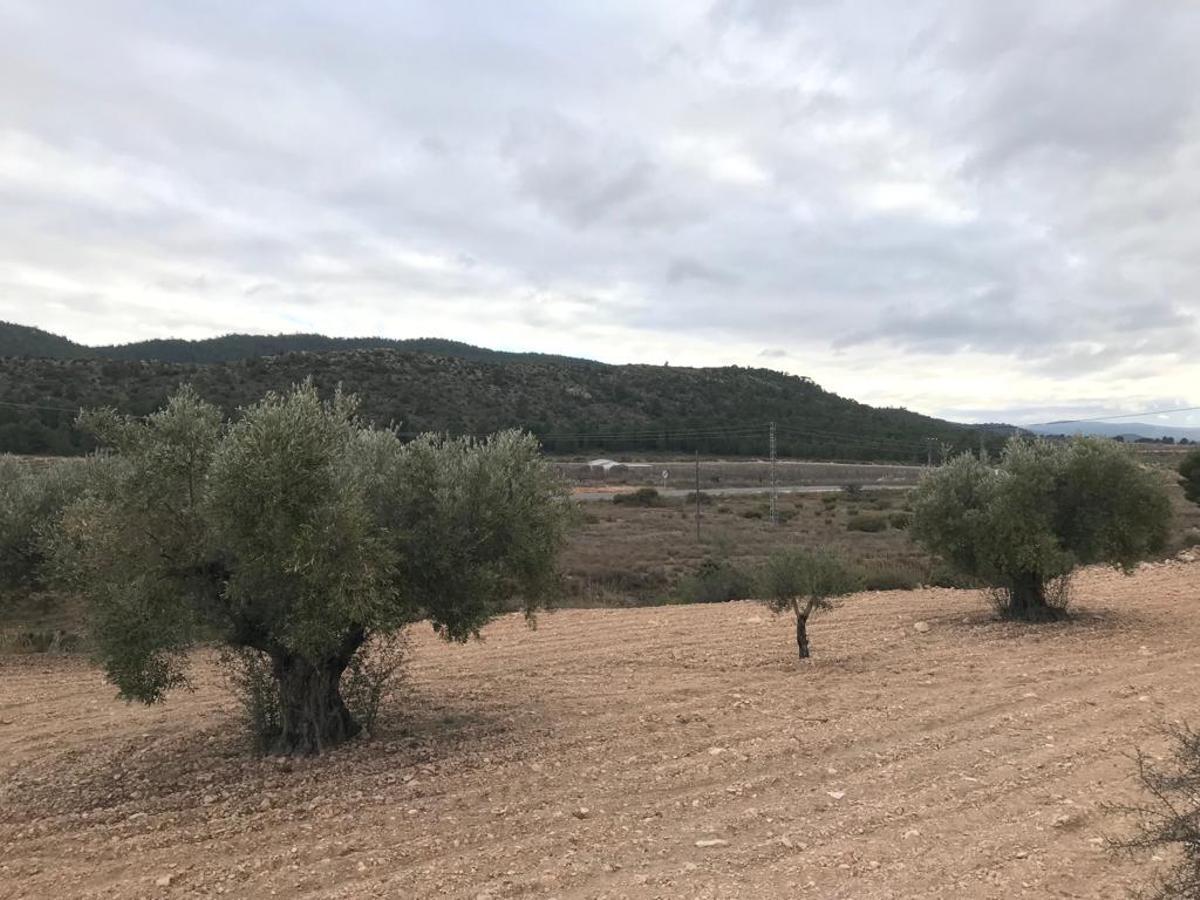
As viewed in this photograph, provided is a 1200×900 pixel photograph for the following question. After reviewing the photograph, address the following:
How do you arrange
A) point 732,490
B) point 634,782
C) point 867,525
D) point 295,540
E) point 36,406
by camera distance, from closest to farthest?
point 295,540 < point 634,782 < point 867,525 < point 36,406 < point 732,490

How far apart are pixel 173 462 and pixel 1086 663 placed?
1285cm

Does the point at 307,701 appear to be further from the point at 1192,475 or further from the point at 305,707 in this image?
the point at 1192,475

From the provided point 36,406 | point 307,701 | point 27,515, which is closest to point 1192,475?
point 307,701

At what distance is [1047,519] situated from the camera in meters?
16.6

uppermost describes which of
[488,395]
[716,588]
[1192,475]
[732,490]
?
[488,395]

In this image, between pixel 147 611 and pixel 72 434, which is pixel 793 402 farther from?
pixel 147 611

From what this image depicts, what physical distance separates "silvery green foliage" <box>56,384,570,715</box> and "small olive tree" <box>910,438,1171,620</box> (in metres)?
10.7

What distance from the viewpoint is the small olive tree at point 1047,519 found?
16.5 m

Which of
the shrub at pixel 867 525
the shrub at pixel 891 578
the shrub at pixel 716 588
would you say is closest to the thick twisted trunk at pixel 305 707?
the shrub at pixel 716 588

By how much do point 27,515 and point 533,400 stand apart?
254 ft

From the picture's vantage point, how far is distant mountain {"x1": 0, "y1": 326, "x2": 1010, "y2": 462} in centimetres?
6353

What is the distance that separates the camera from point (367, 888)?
20.1 ft

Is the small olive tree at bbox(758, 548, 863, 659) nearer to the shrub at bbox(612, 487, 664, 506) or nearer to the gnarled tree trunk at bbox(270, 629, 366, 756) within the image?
the gnarled tree trunk at bbox(270, 629, 366, 756)

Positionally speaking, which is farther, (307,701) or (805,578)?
(805,578)
